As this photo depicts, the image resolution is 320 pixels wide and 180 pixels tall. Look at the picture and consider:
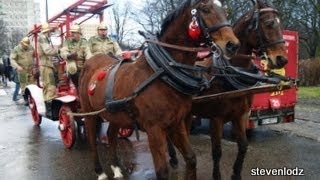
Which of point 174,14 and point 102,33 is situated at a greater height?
point 174,14

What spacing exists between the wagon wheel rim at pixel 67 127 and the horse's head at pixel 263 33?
3.77m

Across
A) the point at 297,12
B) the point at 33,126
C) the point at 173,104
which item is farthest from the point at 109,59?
the point at 297,12

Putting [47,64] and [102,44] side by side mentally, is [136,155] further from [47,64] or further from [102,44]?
[47,64]

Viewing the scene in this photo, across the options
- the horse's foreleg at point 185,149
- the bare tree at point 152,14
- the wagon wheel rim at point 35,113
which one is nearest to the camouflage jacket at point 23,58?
the wagon wheel rim at point 35,113

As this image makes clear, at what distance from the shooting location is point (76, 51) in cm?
800

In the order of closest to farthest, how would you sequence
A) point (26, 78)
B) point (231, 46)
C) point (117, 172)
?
point (231, 46)
point (117, 172)
point (26, 78)

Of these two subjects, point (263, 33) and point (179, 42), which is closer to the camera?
point (179, 42)

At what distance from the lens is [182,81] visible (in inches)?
173

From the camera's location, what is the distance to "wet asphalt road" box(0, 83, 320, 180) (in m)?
6.66

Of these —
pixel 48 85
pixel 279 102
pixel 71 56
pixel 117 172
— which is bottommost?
pixel 117 172

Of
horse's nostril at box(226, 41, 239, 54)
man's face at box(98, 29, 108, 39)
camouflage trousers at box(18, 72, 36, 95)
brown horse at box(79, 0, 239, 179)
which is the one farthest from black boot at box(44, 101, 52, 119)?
horse's nostril at box(226, 41, 239, 54)

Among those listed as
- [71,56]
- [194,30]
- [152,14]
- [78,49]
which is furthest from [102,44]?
[152,14]

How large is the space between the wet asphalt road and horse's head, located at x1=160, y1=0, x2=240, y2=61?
2.46m

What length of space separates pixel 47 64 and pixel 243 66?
5.19 meters
